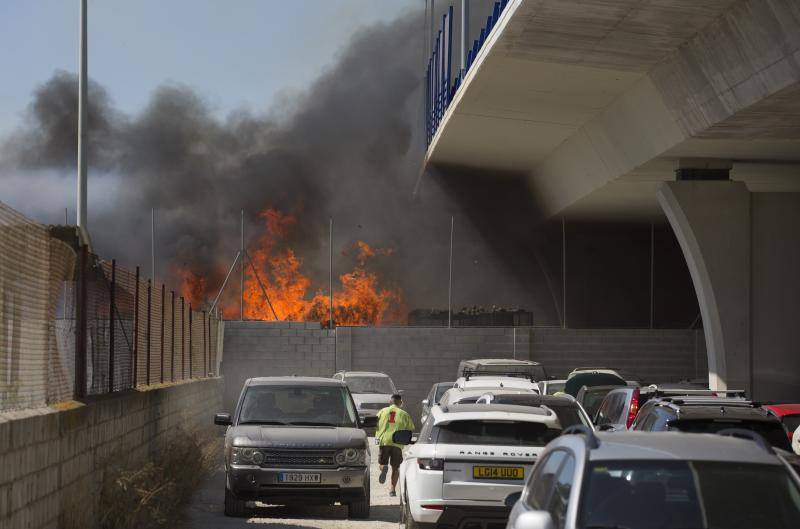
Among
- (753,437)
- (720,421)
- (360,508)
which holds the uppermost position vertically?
(753,437)

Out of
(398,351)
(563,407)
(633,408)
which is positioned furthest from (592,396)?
(398,351)

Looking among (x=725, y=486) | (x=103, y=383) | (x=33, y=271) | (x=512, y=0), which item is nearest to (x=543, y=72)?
(x=512, y=0)

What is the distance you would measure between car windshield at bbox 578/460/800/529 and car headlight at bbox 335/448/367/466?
946 cm

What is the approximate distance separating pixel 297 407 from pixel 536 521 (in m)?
11.3

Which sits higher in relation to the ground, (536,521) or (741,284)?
(741,284)

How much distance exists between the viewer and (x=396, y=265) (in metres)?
55.9

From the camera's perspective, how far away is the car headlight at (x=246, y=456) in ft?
52.6

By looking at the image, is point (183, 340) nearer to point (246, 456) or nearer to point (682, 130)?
point (246, 456)

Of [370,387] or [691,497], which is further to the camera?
[370,387]

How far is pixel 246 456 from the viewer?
16078 mm

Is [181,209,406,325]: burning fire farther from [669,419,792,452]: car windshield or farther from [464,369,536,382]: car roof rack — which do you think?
[669,419,792,452]: car windshield

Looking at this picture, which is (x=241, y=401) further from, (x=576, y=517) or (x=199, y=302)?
(x=199, y=302)

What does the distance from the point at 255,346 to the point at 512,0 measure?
19426mm

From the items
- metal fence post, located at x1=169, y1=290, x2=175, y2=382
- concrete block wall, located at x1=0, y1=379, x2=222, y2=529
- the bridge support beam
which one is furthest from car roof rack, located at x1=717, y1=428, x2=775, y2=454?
the bridge support beam
